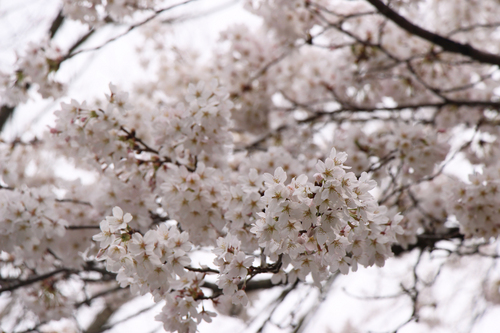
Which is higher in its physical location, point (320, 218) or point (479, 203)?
point (320, 218)

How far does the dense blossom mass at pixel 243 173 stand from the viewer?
1789 millimetres

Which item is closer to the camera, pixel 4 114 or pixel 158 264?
pixel 158 264

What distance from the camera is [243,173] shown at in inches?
119

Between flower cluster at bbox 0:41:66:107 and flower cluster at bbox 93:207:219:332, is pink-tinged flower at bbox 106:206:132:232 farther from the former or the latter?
flower cluster at bbox 0:41:66:107

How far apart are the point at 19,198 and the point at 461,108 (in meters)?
4.04

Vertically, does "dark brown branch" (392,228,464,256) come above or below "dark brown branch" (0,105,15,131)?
below

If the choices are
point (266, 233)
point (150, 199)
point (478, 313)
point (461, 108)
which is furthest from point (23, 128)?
point (478, 313)

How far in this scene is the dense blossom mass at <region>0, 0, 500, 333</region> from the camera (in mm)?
1789

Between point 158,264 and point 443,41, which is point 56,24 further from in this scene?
point 158,264

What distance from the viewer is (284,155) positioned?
10.1ft

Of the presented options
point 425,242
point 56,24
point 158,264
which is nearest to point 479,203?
point 425,242

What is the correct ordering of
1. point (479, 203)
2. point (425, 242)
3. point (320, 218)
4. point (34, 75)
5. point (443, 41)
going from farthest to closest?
point (425, 242)
point (34, 75)
point (443, 41)
point (479, 203)
point (320, 218)

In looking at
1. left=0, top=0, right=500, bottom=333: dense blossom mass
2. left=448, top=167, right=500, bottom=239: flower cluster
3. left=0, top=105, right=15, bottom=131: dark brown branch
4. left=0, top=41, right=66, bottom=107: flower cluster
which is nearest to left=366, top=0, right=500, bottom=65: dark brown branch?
left=0, top=0, right=500, bottom=333: dense blossom mass

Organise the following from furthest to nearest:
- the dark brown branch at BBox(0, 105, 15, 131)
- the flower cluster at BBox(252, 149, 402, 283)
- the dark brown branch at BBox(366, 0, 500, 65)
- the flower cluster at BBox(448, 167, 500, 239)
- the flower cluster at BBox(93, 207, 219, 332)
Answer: the dark brown branch at BBox(0, 105, 15, 131), the dark brown branch at BBox(366, 0, 500, 65), the flower cluster at BBox(448, 167, 500, 239), the flower cluster at BBox(93, 207, 219, 332), the flower cluster at BBox(252, 149, 402, 283)
